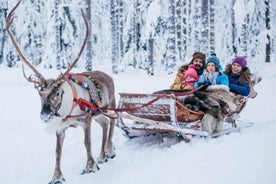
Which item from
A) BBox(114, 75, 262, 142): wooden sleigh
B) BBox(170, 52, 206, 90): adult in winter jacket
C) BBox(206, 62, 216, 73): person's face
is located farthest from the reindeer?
BBox(206, 62, 216, 73): person's face

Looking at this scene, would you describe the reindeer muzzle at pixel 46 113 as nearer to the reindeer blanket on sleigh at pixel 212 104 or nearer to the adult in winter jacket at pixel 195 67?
the reindeer blanket on sleigh at pixel 212 104

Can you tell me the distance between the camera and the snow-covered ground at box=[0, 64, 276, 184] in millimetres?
4312

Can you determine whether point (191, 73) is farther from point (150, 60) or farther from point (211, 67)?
point (150, 60)

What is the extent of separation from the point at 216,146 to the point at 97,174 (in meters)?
1.88

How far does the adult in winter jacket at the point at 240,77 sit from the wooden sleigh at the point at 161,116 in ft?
4.74

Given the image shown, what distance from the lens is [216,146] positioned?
5.72m

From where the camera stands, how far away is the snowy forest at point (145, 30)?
1989 centimetres

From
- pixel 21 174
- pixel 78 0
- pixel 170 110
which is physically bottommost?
pixel 21 174

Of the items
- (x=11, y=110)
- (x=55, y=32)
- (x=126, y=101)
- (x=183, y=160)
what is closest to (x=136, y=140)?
(x=126, y=101)

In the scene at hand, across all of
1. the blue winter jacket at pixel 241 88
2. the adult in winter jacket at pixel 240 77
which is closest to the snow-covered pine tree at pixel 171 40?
the adult in winter jacket at pixel 240 77

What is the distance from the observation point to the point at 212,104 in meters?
6.66

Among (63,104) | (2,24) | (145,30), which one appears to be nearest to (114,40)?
(145,30)

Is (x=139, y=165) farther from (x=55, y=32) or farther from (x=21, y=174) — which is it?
(x=55, y=32)

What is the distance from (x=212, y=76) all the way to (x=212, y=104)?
75 cm
